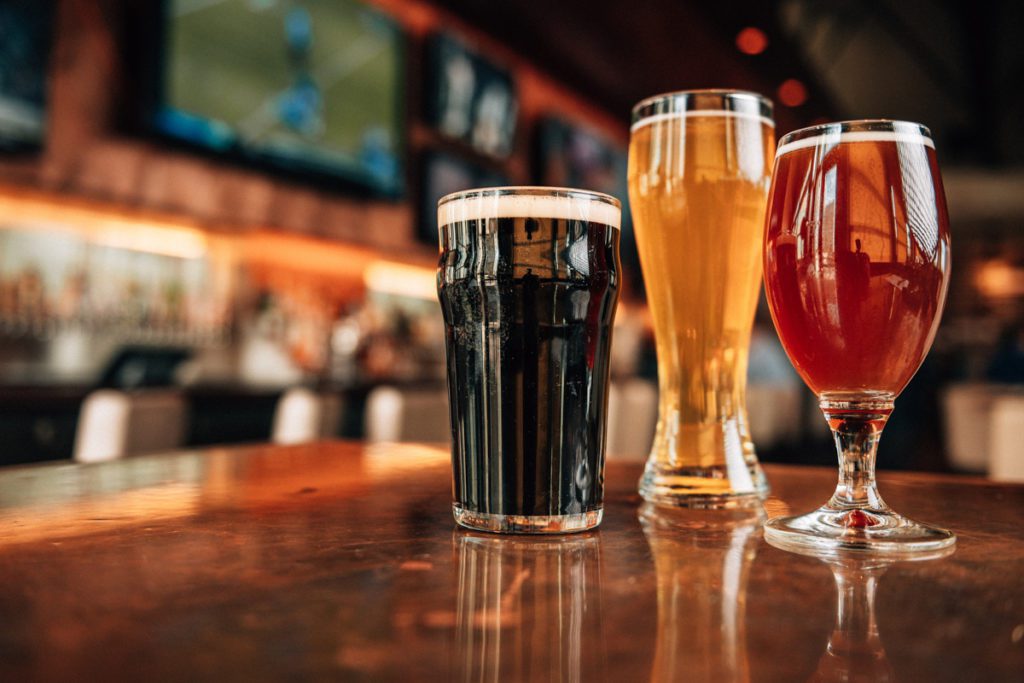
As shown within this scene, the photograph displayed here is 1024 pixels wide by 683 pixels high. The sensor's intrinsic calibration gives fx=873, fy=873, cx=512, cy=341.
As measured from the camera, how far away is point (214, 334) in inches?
147

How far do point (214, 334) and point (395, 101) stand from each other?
1.56 m

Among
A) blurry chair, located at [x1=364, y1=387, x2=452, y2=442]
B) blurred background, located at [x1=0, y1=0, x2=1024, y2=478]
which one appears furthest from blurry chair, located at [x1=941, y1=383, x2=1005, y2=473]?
blurry chair, located at [x1=364, y1=387, x2=452, y2=442]

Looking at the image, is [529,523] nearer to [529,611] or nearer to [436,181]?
[529,611]

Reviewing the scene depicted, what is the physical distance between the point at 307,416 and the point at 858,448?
1.89 meters

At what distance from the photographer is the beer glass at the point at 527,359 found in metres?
0.45

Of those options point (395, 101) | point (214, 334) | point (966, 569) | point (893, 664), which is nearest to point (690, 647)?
point (893, 664)

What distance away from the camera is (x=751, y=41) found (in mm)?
5715

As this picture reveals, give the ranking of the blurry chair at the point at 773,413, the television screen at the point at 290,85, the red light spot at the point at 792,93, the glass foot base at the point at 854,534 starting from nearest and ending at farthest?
the glass foot base at the point at 854,534, the television screen at the point at 290,85, the blurry chair at the point at 773,413, the red light spot at the point at 792,93

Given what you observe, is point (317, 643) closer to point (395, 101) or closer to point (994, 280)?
point (395, 101)

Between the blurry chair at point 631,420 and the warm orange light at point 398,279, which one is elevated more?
the warm orange light at point 398,279

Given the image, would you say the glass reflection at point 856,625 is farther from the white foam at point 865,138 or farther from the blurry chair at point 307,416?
the blurry chair at point 307,416

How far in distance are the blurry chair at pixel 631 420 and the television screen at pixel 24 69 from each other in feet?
6.69

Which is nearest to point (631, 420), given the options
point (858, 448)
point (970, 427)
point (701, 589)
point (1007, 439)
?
point (1007, 439)

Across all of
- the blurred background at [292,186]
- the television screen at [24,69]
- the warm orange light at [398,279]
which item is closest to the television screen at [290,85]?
the blurred background at [292,186]
